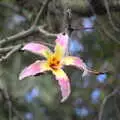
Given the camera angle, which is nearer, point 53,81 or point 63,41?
point 63,41

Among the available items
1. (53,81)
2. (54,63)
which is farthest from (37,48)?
(53,81)

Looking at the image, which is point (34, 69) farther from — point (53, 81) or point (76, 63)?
point (53, 81)

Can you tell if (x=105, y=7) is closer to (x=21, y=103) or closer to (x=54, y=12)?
(x=54, y=12)

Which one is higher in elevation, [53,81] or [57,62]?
[57,62]

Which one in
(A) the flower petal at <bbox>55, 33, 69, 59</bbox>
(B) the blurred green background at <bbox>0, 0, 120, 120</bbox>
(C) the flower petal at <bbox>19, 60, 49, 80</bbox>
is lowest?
(B) the blurred green background at <bbox>0, 0, 120, 120</bbox>


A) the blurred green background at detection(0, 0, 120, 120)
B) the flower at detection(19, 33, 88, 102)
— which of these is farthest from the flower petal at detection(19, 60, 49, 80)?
the blurred green background at detection(0, 0, 120, 120)

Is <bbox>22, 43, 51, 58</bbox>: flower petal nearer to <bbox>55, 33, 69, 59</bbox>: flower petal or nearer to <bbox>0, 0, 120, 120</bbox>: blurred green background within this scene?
<bbox>55, 33, 69, 59</bbox>: flower petal

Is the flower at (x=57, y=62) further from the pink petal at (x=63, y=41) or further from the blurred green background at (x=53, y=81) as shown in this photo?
the blurred green background at (x=53, y=81)
